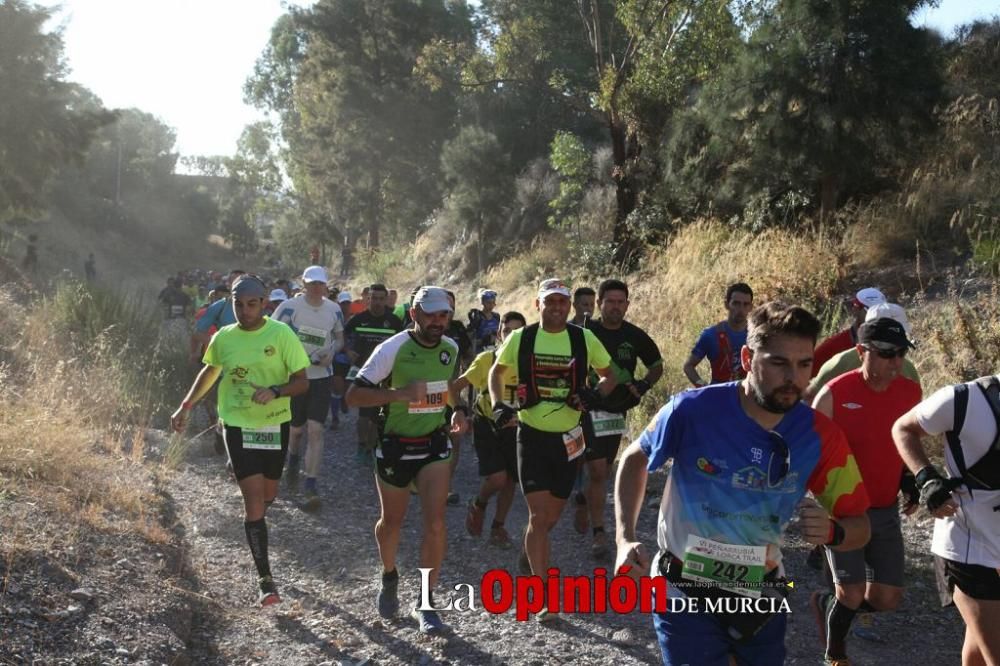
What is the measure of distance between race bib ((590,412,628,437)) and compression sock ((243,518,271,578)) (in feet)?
8.69

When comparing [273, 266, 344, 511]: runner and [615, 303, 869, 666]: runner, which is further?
[273, 266, 344, 511]: runner

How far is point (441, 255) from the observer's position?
35.5m

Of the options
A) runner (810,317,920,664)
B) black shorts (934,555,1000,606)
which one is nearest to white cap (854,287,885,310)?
runner (810,317,920,664)

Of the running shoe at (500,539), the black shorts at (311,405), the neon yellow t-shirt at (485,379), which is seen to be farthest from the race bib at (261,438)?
the black shorts at (311,405)

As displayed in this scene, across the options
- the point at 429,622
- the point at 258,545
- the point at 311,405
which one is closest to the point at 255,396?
the point at 258,545

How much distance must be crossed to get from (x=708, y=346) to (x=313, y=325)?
13.1ft

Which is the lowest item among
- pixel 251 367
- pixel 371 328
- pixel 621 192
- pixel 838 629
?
pixel 838 629

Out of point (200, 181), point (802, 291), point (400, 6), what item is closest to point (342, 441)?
point (802, 291)

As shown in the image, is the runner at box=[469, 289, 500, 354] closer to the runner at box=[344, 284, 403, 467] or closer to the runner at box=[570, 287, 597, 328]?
the runner at box=[344, 284, 403, 467]

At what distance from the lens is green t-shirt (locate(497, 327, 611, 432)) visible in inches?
243

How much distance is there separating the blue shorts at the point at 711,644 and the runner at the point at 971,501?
3.59 feet

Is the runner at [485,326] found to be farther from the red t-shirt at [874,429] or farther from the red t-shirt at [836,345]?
the red t-shirt at [874,429]

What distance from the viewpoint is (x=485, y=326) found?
12266 mm

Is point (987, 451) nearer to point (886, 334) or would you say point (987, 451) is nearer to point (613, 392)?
point (886, 334)
